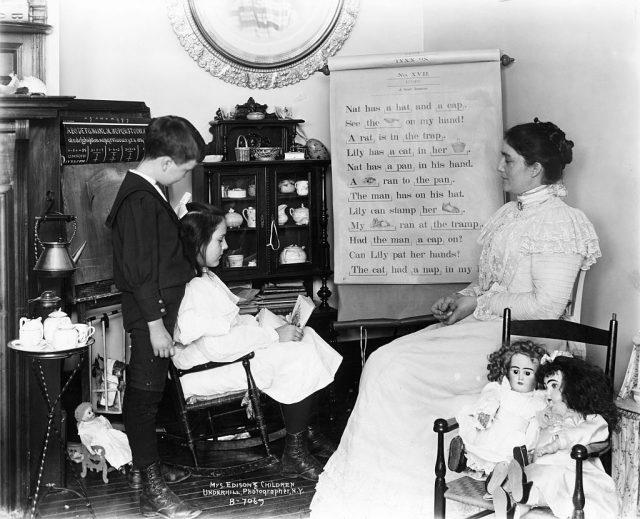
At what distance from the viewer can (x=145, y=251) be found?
330cm

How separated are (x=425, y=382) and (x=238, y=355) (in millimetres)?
867

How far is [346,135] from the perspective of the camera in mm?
4875

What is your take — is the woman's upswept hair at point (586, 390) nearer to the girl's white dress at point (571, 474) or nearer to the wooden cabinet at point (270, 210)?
the girl's white dress at point (571, 474)

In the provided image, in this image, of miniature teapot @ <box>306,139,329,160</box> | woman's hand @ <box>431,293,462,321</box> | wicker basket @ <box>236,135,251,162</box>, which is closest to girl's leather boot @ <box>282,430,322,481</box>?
woman's hand @ <box>431,293,462,321</box>

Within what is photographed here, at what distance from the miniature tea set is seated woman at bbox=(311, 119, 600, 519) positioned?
1196 millimetres

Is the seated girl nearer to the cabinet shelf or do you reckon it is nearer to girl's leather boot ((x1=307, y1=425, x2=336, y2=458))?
girl's leather boot ((x1=307, y1=425, x2=336, y2=458))

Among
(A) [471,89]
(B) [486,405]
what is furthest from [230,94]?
(B) [486,405]

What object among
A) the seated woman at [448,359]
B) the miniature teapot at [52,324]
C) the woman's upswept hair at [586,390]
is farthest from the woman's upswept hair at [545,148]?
the miniature teapot at [52,324]

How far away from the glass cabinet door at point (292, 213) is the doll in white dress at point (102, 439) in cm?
164

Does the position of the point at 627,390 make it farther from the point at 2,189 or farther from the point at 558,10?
the point at 2,189

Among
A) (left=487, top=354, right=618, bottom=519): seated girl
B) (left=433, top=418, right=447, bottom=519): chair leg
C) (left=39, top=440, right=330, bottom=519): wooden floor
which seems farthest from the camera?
(left=39, top=440, right=330, bottom=519): wooden floor

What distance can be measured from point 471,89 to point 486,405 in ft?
7.81

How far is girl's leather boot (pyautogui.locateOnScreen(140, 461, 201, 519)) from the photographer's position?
11.2ft

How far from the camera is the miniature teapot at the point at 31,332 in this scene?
10.3ft
